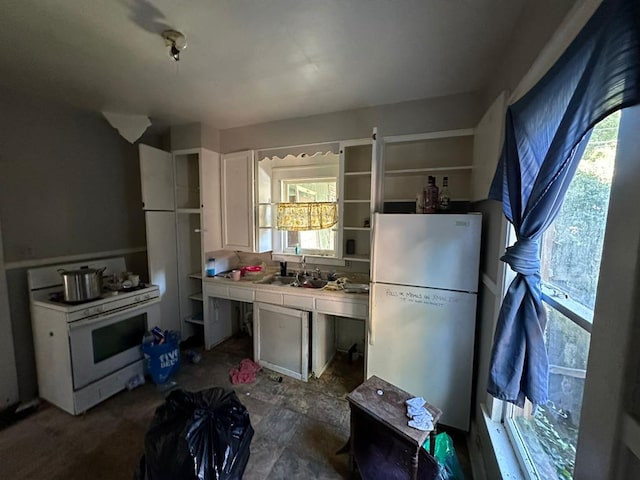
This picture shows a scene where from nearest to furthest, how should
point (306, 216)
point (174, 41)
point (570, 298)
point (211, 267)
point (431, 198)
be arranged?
1. point (570, 298)
2. point (174, 41)
3. point (431, 198)
4. point (306, 216)
5. point (211, 267)

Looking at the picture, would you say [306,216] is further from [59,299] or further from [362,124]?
[59,299]

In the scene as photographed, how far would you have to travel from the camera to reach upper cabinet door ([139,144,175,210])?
254 cm

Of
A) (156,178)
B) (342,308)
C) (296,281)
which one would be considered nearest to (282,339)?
(296,281)

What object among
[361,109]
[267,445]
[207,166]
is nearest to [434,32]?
[361,109]

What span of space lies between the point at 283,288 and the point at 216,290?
0.84 m

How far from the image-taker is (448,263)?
176 cm

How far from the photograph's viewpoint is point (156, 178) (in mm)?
2650

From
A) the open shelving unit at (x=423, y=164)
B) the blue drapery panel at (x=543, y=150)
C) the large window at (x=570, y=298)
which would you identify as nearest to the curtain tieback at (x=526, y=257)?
the blue drapery panel at (x=543, y=150)

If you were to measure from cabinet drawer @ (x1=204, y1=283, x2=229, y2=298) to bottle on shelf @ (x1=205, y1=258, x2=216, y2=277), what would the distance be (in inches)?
4.8

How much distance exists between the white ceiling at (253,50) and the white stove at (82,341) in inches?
62.4

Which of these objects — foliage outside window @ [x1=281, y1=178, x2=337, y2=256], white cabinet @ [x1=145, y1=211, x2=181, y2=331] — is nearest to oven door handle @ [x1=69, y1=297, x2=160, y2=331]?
white cabinet @ [x1=145, y1=211, x2=181, y2=331]

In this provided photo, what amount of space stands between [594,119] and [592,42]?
0.19 m

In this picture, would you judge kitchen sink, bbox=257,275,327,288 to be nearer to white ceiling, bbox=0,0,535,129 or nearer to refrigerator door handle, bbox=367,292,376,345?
refrigerator door handle, bbox=367,292,376,345

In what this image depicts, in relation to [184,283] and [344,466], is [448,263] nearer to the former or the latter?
Answer: [344,466]
